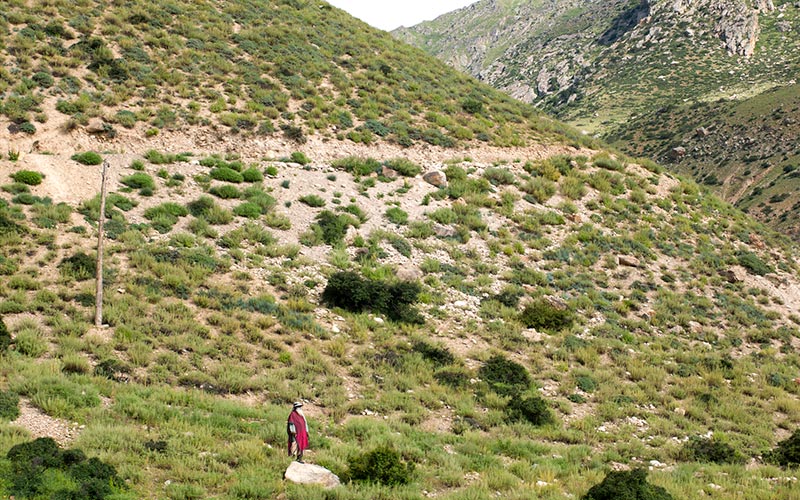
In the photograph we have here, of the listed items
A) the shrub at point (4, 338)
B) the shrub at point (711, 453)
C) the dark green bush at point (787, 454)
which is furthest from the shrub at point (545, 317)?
the shrub at point (4, 338)

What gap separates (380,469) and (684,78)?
123878 millimetres

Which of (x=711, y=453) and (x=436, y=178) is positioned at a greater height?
(x=436, y=178)

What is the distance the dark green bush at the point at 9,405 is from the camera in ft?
33.7

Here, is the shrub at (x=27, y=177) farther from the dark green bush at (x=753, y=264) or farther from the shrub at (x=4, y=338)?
the dark green bush at (x=753, y=264)

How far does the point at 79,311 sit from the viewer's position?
15297 millimetres

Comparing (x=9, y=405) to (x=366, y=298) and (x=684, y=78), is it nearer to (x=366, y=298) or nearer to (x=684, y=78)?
(x=366, y=298)

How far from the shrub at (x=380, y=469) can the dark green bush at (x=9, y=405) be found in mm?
6253

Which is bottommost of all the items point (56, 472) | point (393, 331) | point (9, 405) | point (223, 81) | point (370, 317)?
point (56, 472)

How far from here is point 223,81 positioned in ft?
107

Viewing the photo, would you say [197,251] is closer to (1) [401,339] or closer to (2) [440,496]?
(1) [401,339]

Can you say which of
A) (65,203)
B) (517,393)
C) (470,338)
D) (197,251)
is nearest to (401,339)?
(470,338)

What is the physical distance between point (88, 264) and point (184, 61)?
19.4m

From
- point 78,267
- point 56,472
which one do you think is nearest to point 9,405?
point 56,472

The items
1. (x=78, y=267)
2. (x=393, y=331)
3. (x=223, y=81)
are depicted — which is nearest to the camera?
(x=78, y=267)
